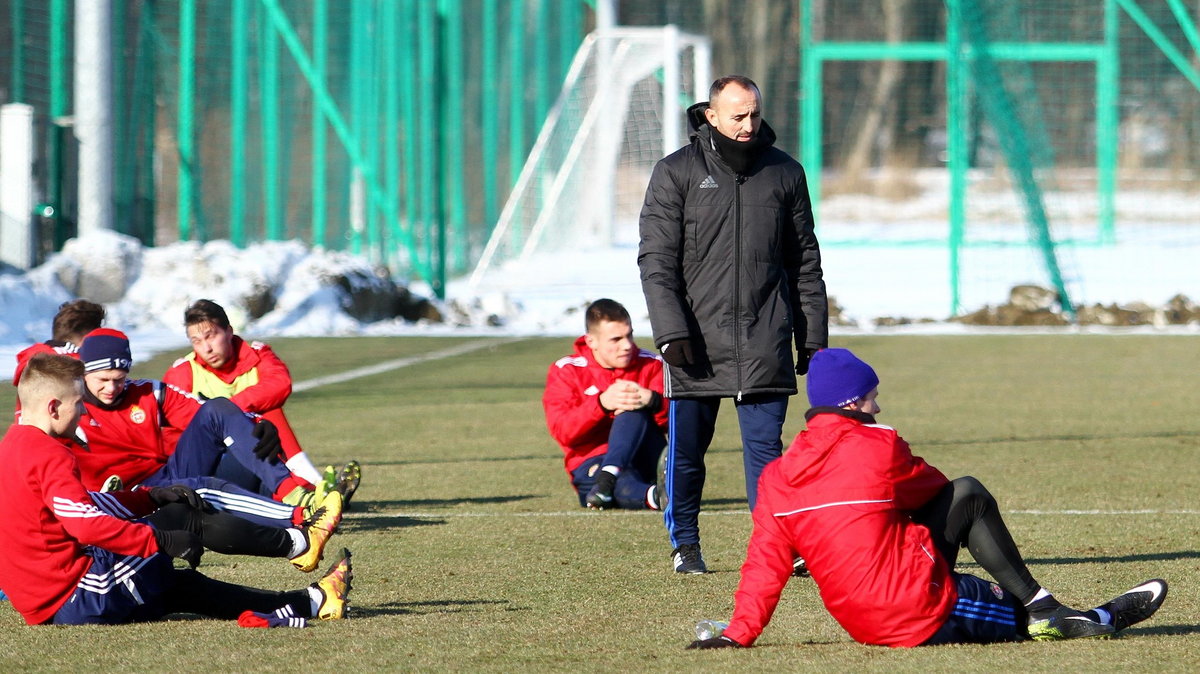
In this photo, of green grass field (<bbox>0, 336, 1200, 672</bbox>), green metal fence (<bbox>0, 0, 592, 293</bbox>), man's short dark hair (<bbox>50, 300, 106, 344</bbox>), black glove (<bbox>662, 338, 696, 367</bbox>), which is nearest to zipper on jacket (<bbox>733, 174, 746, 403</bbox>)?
black glove (<bbox>662, 338, 696, 367</bbox>)

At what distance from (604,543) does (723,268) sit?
1.52 m

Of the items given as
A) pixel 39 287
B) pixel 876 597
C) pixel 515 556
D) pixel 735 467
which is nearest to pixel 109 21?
pixel 39 287

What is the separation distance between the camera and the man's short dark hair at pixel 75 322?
758 centimetres

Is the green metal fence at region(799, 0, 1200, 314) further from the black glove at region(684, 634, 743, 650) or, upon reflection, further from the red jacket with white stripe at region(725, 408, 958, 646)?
the black glove at region(684, 634, 743, 650)

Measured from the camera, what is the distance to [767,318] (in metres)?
6.33

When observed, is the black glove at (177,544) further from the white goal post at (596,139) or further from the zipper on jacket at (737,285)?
the white goal post at (596,139)

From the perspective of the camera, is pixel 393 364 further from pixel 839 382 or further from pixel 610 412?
pixel 839 382

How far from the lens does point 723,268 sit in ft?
20.7

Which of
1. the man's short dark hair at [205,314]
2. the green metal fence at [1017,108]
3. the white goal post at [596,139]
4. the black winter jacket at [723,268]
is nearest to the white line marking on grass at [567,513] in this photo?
the man's short dark hair at [205,314]

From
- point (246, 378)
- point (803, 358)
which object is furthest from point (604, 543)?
point (246, 378)

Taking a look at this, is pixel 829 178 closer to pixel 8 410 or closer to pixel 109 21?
pixel 109 21

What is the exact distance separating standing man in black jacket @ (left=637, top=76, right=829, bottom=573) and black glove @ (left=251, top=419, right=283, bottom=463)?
1.84 meters

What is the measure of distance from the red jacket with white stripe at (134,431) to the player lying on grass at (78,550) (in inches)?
59.9

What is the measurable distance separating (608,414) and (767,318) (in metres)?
2.37
